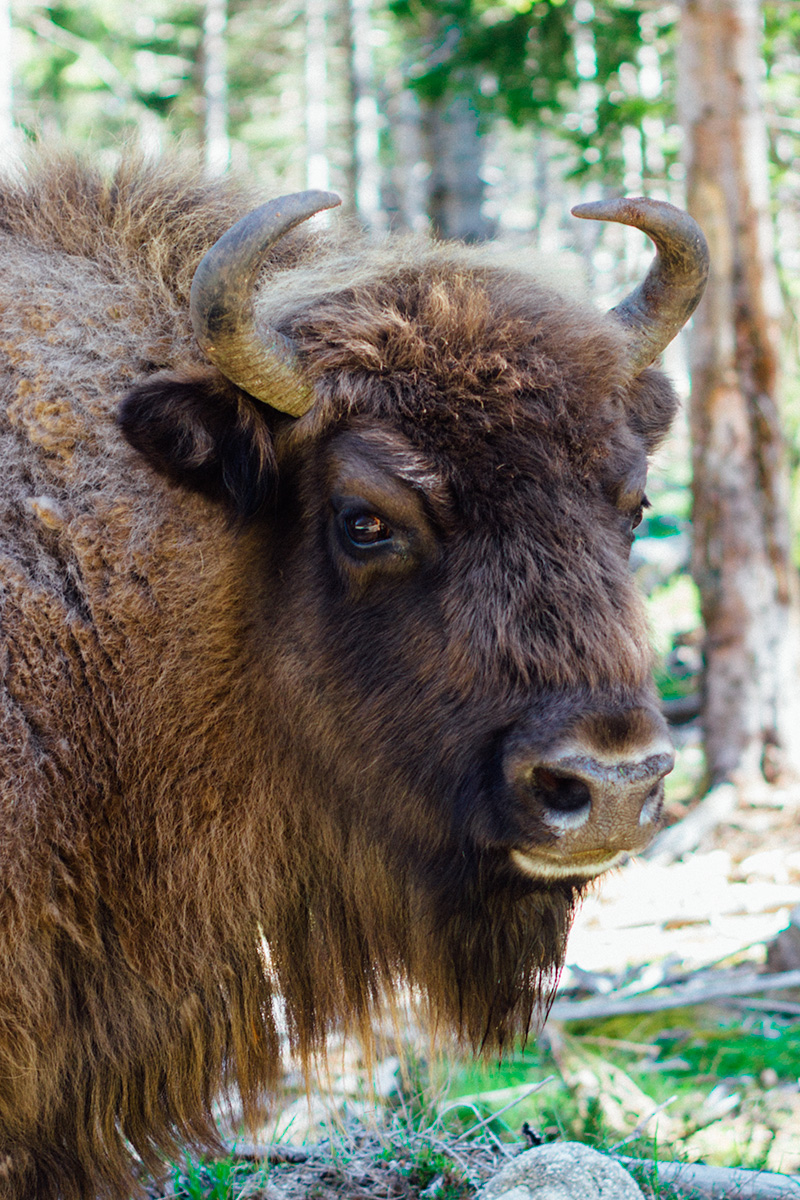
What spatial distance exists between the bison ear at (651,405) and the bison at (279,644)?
73 mm

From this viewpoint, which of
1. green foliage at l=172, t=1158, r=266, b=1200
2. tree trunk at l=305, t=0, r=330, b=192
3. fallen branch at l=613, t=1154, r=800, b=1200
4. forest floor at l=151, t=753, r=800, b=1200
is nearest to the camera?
fallen branch at l=613, t=1154, r=800, b=1200

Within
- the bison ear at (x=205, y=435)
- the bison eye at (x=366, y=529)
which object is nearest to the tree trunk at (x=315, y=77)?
the bison ear at (x=205, y=435)

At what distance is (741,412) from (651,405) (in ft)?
16.5

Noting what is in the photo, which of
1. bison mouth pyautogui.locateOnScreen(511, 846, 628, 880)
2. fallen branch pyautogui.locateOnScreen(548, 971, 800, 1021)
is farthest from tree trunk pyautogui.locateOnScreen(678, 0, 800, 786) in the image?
bison mouth pyautogui.locateOnScreen(511, 846, 628, 880)

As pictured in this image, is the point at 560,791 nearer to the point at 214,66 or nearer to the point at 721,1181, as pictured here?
the point at 721,1181

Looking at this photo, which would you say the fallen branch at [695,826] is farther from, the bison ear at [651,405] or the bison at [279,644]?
the bison ear at [651,405]

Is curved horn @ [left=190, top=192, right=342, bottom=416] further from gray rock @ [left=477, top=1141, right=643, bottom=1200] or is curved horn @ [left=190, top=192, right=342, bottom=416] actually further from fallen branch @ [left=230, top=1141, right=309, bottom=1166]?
fallen branch @ [left=230, top=1141, right=309, bottom=1166]

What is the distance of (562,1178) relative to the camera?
10.3ft

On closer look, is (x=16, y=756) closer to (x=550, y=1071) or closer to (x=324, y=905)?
(x=324, y=905)

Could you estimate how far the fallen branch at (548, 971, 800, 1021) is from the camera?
5.46 metres

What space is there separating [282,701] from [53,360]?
141cm

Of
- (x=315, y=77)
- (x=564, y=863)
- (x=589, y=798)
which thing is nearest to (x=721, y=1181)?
(x=564, y=863)

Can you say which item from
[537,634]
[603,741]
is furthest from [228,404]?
[603,741]

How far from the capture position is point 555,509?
325 centimetres
